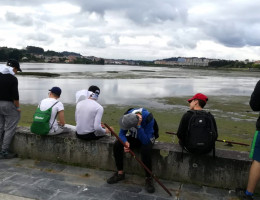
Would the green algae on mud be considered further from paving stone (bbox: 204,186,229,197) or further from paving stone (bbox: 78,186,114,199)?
paving stone (bbox: 78,186,114,199)

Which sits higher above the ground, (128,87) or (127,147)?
(127,147)

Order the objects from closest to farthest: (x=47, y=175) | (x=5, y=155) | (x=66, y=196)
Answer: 1. (x=66, y=196)
2. (x=47, y=175)
3. (x=5, y=155)

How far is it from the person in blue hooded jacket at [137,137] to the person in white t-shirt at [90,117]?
0.53 metres

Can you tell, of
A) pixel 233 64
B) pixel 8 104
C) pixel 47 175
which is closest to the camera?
pixel 47 175

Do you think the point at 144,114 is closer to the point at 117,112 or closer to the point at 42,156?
the point at 42,156

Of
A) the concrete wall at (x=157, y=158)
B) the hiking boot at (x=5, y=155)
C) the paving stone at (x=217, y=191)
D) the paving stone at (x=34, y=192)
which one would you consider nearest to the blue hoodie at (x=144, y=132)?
the concrete wall at (x=157, y=158)

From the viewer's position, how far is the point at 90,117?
14.5ft

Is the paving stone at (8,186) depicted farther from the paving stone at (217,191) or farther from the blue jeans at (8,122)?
the paving stone at (217,191)

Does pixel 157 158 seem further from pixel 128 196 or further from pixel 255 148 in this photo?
pixel 255 148

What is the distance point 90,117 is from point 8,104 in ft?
5.05

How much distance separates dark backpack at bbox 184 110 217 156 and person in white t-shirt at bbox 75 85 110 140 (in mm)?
1496

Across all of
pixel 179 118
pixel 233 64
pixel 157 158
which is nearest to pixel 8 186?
pixel 157 158

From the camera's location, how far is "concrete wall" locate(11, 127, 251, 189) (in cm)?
399

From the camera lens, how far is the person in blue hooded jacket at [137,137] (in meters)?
3.76
